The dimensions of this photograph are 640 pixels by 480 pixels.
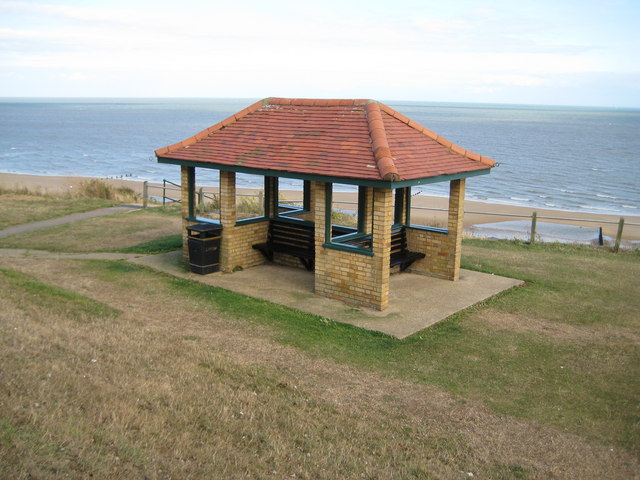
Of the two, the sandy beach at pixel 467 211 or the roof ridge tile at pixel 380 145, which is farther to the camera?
the sandy beach at pixel 467 211

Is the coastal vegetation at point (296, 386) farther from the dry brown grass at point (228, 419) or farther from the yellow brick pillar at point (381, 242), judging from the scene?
the yellow brick pillar at point (381, 242)

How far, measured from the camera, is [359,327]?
32.8 ft

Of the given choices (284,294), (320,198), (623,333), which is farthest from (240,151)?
(623,333)

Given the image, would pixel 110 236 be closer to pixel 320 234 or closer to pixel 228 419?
pixel 320 234

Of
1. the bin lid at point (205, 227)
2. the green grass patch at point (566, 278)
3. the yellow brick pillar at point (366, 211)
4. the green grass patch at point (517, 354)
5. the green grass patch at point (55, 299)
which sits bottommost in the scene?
the green grass patch at point (566, 278)

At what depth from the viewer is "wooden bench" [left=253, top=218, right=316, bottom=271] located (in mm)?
12891

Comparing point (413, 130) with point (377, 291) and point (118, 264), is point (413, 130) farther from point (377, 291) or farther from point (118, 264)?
point (118, 264)

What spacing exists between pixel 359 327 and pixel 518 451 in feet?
12.9

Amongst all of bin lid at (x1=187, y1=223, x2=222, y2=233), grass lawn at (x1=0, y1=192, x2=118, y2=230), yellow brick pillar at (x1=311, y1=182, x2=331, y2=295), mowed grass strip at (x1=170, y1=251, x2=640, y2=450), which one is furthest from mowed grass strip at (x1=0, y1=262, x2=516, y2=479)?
grass lawn at (x1=0, y1=192, x2=118, y2=230)

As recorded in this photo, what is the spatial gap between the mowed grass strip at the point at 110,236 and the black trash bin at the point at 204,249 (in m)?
2.48

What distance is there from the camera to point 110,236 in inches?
664

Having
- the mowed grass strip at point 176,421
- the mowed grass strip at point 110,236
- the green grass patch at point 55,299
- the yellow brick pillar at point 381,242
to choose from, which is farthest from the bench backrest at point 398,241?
the mowed grass strip at point 110,236

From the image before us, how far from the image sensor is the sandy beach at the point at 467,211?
1050 inches

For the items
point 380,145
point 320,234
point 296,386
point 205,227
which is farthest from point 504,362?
point 205,227
